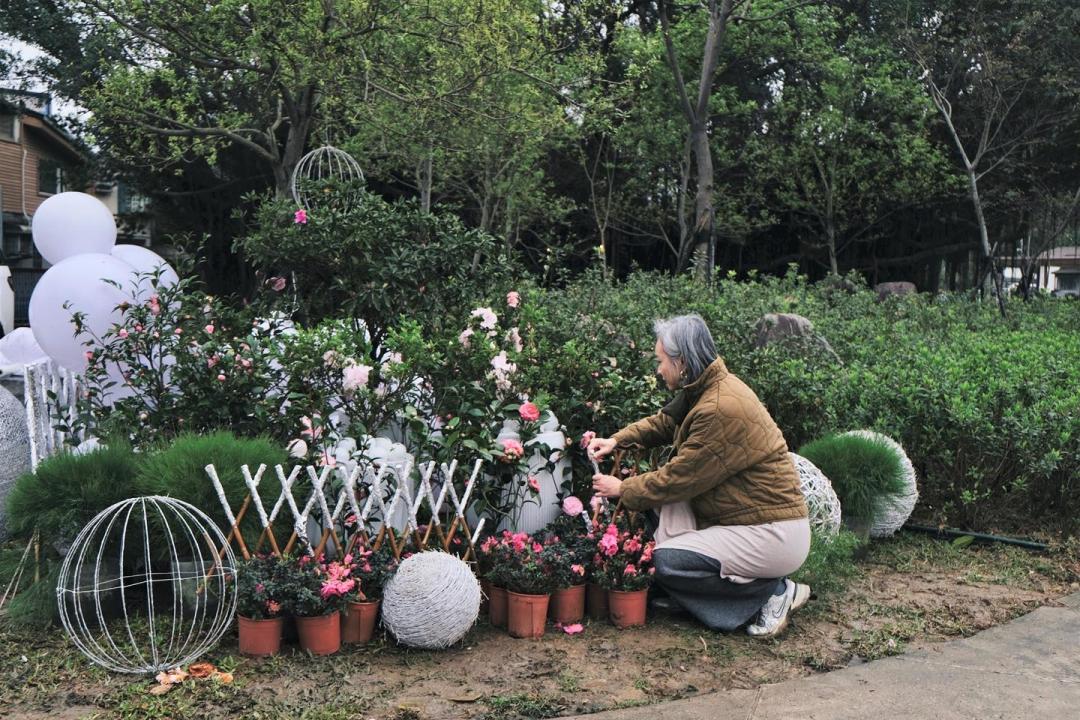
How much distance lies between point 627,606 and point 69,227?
4.33 meters

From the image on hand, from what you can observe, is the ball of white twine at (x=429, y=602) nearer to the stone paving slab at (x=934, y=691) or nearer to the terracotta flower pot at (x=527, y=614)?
the terracotta flower pot at (x=527, y=614)

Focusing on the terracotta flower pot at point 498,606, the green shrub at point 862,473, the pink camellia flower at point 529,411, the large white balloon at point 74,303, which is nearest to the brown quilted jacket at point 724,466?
the pink camellia flower at point 529,411

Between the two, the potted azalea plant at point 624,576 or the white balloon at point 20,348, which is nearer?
the potted azalea plant at point 624,576

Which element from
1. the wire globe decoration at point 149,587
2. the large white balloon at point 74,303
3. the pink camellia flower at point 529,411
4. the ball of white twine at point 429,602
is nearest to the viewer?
the wire globe decoration at point 149,587

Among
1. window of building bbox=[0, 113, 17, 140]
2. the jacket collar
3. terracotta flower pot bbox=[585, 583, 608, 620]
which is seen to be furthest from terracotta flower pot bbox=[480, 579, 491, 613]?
window of building bbox=[0, 113, 17, 140]

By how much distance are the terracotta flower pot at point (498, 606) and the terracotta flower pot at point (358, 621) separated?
0.53m

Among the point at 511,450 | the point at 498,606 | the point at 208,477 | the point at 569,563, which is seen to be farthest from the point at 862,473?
the point at 208,477

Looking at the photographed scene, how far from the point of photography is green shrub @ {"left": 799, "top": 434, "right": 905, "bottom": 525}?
536 centimetres

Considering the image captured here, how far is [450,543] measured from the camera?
4309mm

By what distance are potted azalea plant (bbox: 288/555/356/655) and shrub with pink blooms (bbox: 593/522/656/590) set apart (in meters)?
1.09

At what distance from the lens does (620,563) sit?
171 inches

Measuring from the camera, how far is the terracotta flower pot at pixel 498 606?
4277mm

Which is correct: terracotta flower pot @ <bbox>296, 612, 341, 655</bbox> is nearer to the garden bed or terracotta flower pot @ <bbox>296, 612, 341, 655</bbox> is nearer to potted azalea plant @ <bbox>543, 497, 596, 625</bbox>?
the garden bed

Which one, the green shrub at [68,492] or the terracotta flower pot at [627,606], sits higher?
the green shrub at [68,492]
